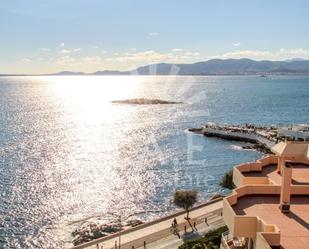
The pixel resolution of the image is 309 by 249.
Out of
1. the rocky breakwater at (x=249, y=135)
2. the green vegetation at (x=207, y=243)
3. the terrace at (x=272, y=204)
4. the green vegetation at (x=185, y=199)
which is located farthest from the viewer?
the rocky breakwater at (x=249, y=135)

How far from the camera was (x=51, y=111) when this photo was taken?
14375cm

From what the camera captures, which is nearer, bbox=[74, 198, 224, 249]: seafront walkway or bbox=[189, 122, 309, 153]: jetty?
bbox=[74, 198, 224, 249]: seafront walkway

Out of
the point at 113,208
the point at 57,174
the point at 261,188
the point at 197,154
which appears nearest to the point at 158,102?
the point at 197,154

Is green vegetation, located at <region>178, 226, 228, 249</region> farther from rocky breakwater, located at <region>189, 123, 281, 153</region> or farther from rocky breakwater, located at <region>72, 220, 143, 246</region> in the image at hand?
rocky breakwater, located at <region>189, 123, 281, 153</region>

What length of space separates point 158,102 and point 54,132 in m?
74.4

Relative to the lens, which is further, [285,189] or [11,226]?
[11,226]

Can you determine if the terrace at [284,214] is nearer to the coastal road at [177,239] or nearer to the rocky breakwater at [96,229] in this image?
the coastal road at [177,239]

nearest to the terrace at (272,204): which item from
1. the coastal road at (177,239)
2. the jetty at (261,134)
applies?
the coastal road at (177,239)

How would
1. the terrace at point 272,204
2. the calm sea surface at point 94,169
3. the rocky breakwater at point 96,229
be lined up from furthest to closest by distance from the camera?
the calm sea surface at point 94,169
the rocky breakwater at point 96,229
the terrace at point 272,204

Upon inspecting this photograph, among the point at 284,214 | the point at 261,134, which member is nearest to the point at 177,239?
the point at 284,214

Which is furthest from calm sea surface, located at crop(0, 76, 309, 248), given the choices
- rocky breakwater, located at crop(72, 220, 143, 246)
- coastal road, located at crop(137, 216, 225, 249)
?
coastal road, located at crop(137, 216, 225, 249)

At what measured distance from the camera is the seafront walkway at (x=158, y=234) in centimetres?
2998

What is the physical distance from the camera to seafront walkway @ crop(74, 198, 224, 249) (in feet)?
98.4

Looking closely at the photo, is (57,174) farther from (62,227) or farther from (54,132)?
(54,132)
